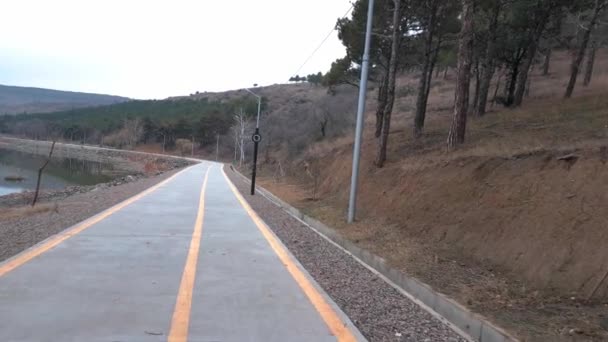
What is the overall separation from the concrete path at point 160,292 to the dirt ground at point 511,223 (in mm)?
1961

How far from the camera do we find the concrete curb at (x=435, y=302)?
17.2 ft

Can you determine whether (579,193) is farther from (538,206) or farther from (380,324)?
(380,324)

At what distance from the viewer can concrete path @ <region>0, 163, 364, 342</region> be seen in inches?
196

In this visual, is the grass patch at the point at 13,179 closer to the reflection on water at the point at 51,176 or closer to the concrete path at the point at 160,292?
the reflection on water at the point at 51,176

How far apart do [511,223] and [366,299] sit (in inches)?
121

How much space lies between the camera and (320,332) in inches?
205

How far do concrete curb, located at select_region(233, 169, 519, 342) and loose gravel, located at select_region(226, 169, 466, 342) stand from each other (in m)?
0.16

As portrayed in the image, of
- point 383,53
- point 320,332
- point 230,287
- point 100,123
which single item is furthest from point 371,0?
point 100,123

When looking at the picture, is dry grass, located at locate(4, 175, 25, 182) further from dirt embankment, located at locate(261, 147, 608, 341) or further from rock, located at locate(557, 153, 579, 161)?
rock, located at locate(557, 153, 579, 161)

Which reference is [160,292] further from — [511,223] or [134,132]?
[134,132]

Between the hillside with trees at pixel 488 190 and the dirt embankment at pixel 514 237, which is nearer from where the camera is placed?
the dirt embankment at pixel 514 237

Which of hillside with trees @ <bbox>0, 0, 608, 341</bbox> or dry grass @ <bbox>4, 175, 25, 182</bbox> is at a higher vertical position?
hillside with trees @ <bbox>0, 0, 608, 341</bbox>

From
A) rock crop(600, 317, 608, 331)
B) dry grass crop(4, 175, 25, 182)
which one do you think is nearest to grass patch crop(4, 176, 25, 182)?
dry grass crop(4, 175, 25, 182)

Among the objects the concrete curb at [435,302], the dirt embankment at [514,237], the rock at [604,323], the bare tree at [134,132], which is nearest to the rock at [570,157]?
the dirt embankment at [514,237]
